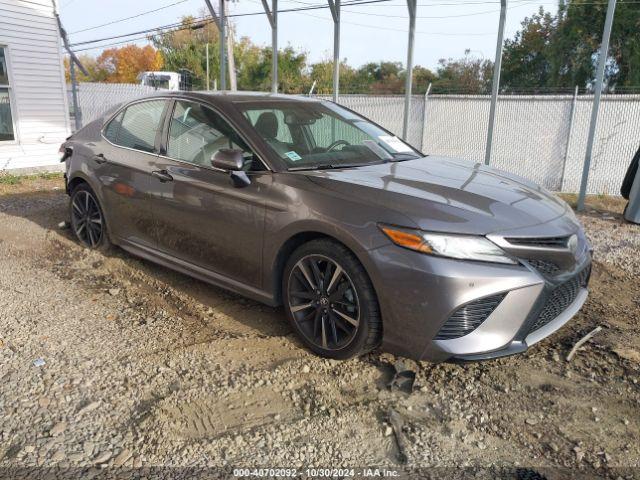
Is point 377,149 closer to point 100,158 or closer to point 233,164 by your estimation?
point 233,164

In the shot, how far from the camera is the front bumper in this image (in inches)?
111

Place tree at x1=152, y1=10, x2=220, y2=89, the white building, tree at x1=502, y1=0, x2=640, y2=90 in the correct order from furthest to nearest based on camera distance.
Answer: tree at x1=152, y1=10, x2=220, y2=89 → tree at x1=502, y1=0, x2=640, y2=90 → the white building

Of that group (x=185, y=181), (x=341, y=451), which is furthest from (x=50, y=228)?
(x=341, y=451)

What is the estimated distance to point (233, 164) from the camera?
3582 mm

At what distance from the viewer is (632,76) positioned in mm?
27156

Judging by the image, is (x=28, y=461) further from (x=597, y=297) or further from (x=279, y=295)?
(x=597, y=297)

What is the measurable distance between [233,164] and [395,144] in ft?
5.15

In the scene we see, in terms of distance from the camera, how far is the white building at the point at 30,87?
1043 centimetres

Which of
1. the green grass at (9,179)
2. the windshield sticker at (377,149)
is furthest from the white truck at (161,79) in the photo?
the windshield sticker at (377,149)

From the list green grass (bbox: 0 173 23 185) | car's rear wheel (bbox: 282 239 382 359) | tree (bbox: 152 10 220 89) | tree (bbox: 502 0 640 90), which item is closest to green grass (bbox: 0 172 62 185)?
green grass (bbox: 0 173 23 185)

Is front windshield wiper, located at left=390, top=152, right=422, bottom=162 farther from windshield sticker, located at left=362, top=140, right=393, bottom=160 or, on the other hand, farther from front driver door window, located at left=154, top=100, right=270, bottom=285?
front driver door window, located at left=154, top=100, right=270, bottom=285

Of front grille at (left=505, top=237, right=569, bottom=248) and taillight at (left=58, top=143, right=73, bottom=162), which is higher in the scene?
taillight at (left=58, top=143, right=73, bottom=162)

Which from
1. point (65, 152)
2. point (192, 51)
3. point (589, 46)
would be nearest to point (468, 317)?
point (65, 152)

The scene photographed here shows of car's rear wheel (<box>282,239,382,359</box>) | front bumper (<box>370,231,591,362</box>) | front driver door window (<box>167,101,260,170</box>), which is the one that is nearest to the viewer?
front bumper (<box>370,231,591,362</box>)
